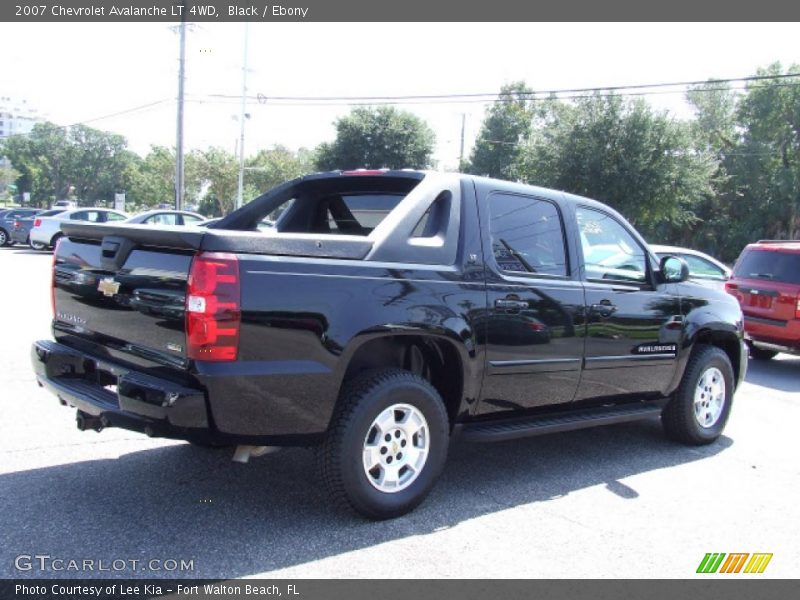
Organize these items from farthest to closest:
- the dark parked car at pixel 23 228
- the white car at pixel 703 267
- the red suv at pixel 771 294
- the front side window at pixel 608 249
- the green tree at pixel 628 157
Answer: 1. the green tree at pixel 628 157
2. the dark parked car at pixel 23 228
3. the white car at pixel 703 267
4. the red suv at pixel 771 294
5. the front side window at pixel 608 249

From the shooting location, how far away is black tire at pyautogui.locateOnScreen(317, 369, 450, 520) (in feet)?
11.5

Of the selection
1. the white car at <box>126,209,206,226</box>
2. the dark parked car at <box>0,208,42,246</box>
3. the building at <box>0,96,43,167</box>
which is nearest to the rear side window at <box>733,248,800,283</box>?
the white car at <box>126,209,206,226</box>

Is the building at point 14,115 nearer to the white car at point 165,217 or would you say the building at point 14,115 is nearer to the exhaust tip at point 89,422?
the white car at point 165,217

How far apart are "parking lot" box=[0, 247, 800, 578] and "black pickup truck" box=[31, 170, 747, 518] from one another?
411 millimetres

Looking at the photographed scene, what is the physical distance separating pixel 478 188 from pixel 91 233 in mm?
2357

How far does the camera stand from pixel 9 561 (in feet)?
10.2

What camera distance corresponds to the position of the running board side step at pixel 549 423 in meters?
4.13

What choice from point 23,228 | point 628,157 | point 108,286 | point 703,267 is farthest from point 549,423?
point 23,228

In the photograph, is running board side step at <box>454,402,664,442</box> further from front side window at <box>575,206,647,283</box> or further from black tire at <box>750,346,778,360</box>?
black tire at <box>750,346,778,360</box>

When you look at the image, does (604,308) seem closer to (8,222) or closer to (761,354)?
(761,354)

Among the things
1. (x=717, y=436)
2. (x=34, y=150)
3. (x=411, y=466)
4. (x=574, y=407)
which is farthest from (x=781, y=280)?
(x=34, y=150)

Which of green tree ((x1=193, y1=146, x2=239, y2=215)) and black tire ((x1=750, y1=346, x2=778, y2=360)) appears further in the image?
green tree ((x1=193, y1=146, x2=239, y2=215))

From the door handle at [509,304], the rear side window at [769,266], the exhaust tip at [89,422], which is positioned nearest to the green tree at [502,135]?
the rear side window at [769,266]

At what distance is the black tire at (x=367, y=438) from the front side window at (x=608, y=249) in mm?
1752
